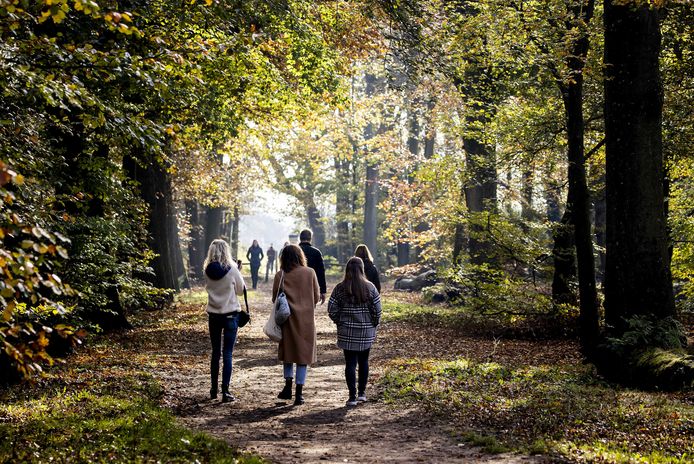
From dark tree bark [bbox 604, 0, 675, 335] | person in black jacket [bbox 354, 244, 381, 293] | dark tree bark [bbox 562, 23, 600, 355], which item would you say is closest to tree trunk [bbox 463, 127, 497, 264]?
person in black jacket [bbox 354, 244, 381, 293]

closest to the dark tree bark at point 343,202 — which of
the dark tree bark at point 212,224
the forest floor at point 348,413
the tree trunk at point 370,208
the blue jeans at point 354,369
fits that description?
the tree trunk at point 370,208

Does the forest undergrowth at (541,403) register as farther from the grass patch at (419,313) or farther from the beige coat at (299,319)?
the grass patch at (419,313)

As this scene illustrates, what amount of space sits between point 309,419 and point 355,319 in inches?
60.9

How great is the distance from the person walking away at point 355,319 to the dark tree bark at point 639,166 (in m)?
3.93

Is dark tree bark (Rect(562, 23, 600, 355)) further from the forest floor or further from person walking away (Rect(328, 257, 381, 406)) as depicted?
person walking away (Rect(328, 257, 381, 406))

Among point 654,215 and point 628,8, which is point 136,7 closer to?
point 628,8

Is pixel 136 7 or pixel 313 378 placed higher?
pixel 136 7

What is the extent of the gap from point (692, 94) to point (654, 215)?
4.83 m

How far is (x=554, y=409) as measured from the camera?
27.9 ft

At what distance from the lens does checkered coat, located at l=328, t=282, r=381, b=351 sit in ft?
32.1

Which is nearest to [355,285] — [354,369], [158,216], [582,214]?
[354,369]

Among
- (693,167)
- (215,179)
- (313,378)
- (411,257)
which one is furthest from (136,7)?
(411,257)

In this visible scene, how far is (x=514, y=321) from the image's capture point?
15.6 meters

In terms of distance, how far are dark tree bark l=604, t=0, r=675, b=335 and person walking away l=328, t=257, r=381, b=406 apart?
3.93 metres
